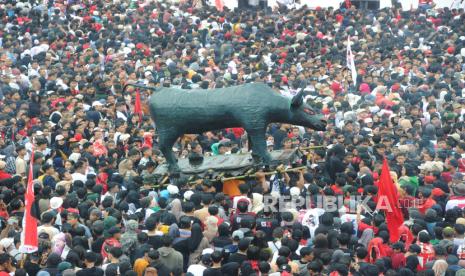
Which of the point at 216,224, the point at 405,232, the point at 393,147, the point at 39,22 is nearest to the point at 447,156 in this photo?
the point at 393,147

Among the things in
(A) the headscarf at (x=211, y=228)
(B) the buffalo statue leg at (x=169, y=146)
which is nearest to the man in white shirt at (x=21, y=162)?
(B) the buffalo statue leg at (x=169, y=146)

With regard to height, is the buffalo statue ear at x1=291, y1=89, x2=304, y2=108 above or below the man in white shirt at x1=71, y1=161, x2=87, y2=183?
above

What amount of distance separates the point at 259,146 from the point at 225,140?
9.41 feet

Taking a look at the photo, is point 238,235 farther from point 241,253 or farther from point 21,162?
point 21,162

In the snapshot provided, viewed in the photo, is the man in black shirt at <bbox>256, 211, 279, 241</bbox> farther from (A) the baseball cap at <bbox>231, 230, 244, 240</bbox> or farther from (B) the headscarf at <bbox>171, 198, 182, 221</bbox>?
(B) the headscarf at <bbox>171, 198, 182, 221</bbox>

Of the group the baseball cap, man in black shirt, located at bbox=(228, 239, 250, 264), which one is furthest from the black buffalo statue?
man in black shirt, located at bbox=(228, 239, 250, 264)

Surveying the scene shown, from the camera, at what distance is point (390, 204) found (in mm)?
14898

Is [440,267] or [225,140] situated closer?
A: [440,267]

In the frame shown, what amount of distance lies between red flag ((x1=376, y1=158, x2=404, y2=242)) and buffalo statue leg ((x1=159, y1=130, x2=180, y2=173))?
3842 millimetres

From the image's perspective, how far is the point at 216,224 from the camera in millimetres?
14500

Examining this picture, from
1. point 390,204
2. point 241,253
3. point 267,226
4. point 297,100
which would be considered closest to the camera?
point 241,253

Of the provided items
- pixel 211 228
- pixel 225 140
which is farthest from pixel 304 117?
pixel 211 228

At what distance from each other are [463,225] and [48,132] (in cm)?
903

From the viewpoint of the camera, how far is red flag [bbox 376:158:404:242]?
14.6 meters
